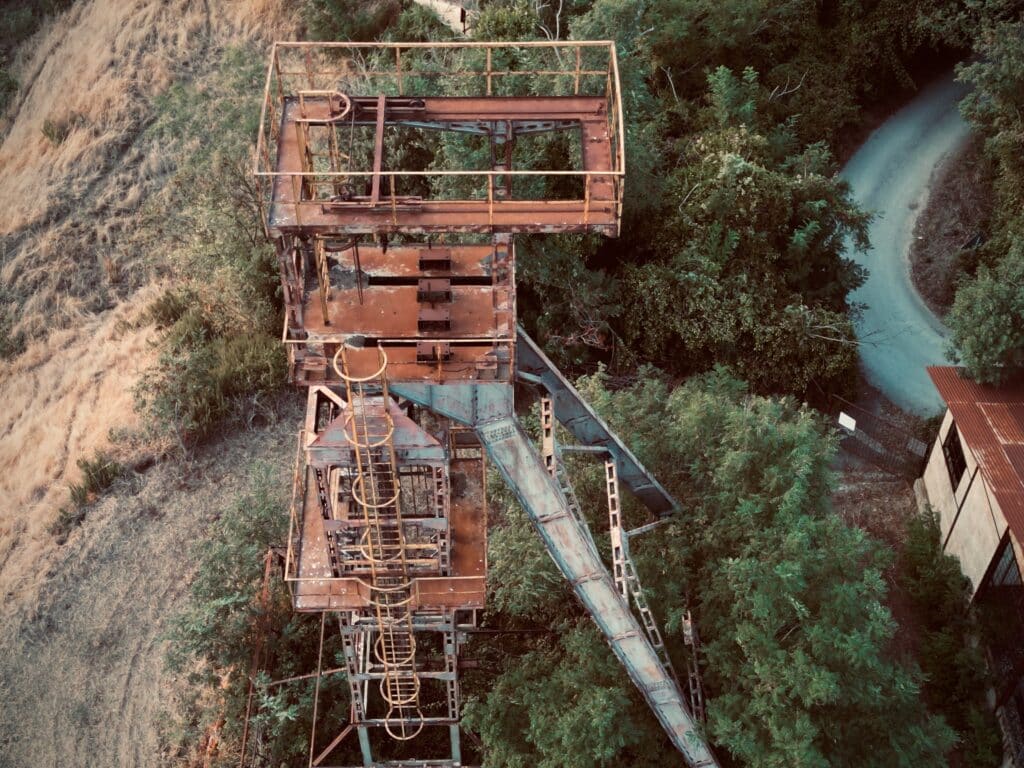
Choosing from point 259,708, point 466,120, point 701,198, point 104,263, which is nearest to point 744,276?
point 701,198

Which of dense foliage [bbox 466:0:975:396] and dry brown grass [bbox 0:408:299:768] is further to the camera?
dense foliage [bbox 466:0:975:396]

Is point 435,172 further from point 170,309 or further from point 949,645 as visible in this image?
point 170,309

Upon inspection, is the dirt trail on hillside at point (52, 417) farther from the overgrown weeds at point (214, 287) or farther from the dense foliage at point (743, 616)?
the dense foliage at point (743, 616)

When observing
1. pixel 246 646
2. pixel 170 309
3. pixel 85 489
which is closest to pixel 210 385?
pixel 85 489

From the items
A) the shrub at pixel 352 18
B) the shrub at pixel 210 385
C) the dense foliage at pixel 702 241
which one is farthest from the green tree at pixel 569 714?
the shrub at pixel 352 18

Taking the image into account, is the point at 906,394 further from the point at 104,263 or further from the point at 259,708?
the point at 104,263

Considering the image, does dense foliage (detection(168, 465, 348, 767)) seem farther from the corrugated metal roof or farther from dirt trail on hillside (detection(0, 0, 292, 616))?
the corrugated metal roof

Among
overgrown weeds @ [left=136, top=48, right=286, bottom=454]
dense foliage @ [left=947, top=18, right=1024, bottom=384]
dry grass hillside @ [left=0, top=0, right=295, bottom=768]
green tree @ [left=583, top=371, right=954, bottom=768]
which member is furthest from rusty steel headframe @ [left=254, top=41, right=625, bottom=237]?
dry grass hillside @ [left=0, top=0, right=295, bottom=768]
